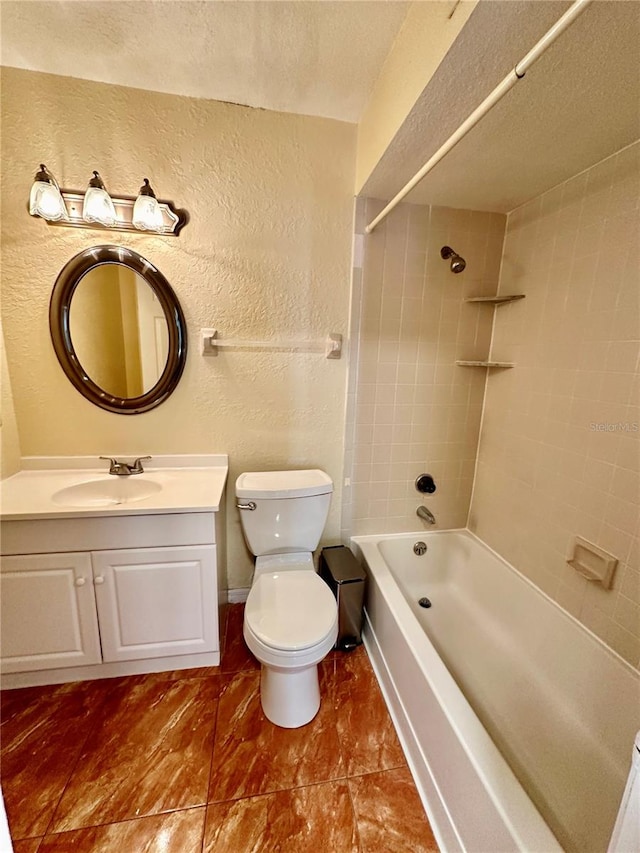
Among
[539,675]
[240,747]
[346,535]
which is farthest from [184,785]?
[539,675]

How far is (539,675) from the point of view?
4.60 ft

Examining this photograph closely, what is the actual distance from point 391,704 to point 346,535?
0.75 meters

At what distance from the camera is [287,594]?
1.38m

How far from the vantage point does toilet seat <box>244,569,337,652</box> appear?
46.2 inches

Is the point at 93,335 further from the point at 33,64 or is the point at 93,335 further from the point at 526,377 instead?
the point at 526,377

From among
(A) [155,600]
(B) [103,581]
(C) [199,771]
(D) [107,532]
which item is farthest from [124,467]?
(C) [199,771]

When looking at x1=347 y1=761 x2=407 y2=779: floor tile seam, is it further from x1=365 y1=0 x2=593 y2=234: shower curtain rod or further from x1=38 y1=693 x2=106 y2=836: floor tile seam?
x1=365 y1=0 x2=593 y2=234: shower curtain rod

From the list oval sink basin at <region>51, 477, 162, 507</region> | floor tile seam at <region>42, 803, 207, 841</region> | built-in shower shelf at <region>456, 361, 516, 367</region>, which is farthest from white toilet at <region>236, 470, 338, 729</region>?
built-in shower shelf at <region>456, 361, 516, 367</region>

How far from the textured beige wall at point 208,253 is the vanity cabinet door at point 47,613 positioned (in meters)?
0.53

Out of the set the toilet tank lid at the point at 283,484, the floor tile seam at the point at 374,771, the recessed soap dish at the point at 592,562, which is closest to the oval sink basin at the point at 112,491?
the toilet tank lid at the point at 283,484

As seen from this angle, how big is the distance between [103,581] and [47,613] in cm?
25

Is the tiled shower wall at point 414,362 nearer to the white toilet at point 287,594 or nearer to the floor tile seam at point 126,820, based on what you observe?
the white toilet at point 287,594

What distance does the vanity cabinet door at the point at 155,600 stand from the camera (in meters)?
1.34

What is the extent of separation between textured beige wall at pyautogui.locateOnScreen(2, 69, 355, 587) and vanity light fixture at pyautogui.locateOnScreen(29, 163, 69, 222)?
100mm
